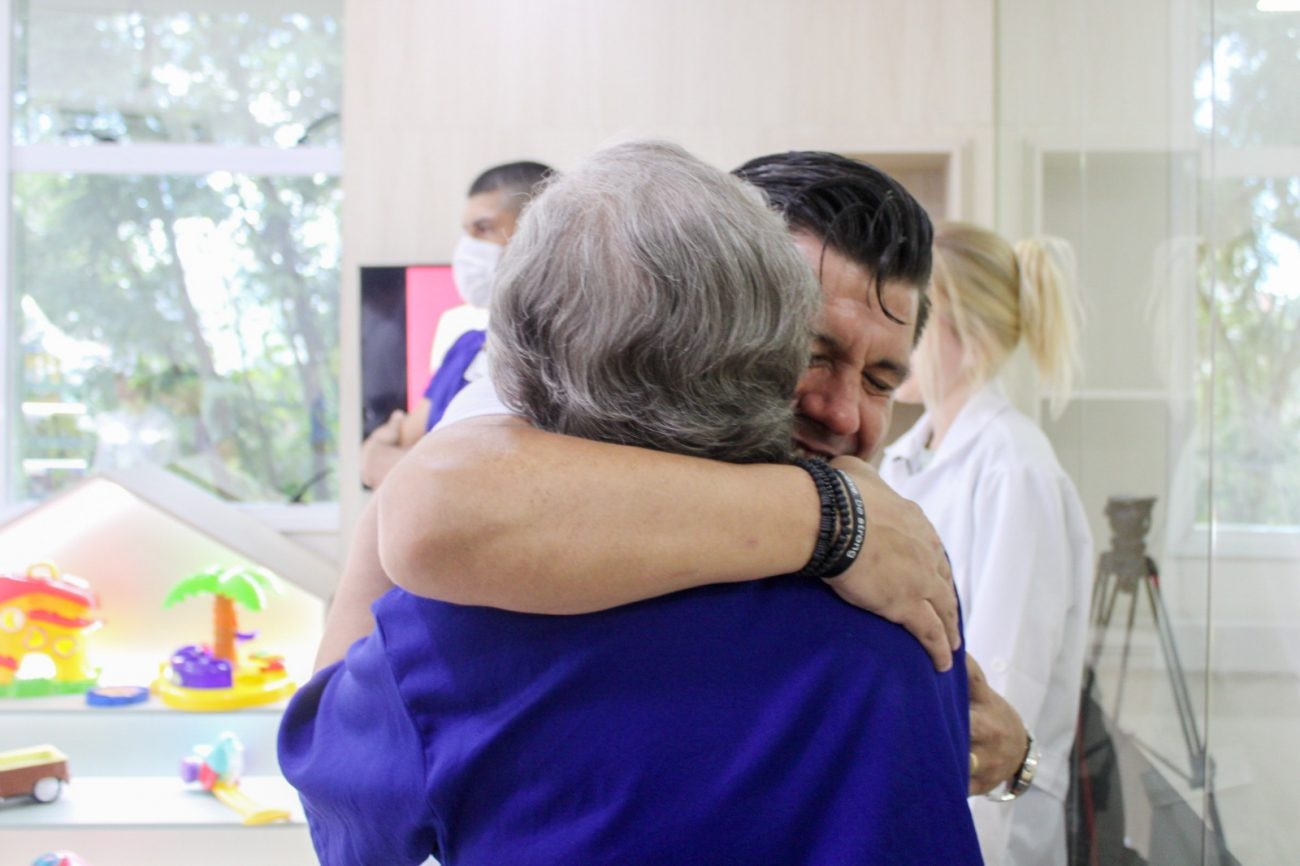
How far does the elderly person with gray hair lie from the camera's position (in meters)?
0.73

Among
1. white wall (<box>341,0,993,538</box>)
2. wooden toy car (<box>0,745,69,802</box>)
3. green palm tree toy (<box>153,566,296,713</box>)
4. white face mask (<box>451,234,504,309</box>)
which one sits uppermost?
white wall (<box>341,0,993,538</box>)

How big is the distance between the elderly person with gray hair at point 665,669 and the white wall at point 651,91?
9.29 ft

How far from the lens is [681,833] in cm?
74

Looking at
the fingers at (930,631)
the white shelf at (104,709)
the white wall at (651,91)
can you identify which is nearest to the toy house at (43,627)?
the white shelf at (104,709)

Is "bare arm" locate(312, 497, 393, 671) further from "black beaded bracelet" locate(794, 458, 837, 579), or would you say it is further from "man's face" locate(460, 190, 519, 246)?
"man's face" locate(460, 190, 519, 246)

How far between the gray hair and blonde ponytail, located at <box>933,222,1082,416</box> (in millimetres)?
1412

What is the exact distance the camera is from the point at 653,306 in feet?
2.37

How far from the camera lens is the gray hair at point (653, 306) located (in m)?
0.73

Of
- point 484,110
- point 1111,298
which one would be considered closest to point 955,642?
point 1111,298

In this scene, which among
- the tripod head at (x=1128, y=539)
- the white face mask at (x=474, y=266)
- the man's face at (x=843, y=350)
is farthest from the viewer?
the white face mask at (x=474, y=266)

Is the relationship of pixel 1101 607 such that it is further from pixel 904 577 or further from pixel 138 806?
pixel 138 806

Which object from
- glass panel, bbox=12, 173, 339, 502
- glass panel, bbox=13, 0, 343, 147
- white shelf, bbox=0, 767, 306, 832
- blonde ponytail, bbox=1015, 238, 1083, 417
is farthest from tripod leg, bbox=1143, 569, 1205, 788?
glass panel, bbox=13, 0, 343, 147

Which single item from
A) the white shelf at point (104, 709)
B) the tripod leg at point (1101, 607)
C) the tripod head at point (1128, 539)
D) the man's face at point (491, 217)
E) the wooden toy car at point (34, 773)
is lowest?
the wooden toy car at point (34, 773)

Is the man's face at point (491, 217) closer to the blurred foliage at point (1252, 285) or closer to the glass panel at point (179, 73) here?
the blurred foliage at point (1252, 285)
